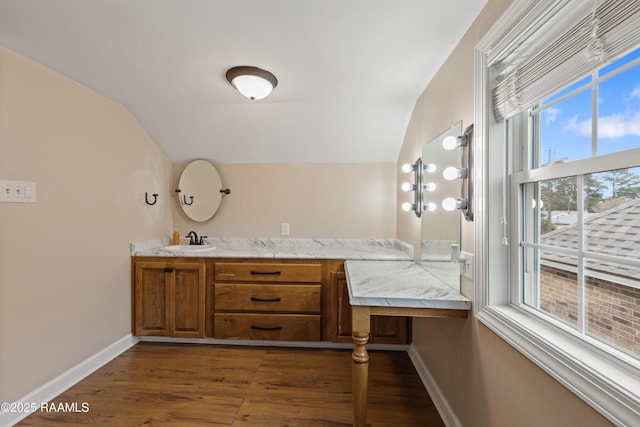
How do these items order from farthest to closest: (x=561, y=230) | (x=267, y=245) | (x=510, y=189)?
(x=267, y=245) < (x=510, y=189) < (x=561, y=230)

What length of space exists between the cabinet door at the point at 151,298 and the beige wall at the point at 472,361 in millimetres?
2154

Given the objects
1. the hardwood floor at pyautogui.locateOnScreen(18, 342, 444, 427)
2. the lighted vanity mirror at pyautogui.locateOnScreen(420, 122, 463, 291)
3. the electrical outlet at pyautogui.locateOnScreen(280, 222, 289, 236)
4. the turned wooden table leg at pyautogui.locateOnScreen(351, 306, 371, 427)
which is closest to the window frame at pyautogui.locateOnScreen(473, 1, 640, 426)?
the lighted vanity mirror at pyautogui.locateOnScreen(420, 122, 463, 291)

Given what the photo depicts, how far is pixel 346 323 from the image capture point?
242 cm

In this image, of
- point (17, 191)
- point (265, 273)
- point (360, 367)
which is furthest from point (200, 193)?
point (360, 367)

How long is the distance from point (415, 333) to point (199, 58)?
8.15 ft

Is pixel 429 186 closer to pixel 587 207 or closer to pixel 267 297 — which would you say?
pixel 587 207

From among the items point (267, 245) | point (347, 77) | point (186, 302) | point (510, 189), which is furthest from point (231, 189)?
point (510, 189)

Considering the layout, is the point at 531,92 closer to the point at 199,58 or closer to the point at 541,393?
the point at 541,393

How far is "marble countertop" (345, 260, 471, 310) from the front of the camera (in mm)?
1404

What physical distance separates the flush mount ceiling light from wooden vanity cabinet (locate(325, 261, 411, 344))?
57.2 inches

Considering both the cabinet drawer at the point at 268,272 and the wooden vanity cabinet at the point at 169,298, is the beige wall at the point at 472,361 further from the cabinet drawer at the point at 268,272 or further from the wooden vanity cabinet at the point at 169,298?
the wooden vanity cabinet at the point at 169,298

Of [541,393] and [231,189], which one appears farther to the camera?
[231,189]

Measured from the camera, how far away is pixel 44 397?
1745 millimetres

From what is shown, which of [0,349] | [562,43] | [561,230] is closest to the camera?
[562,43]
